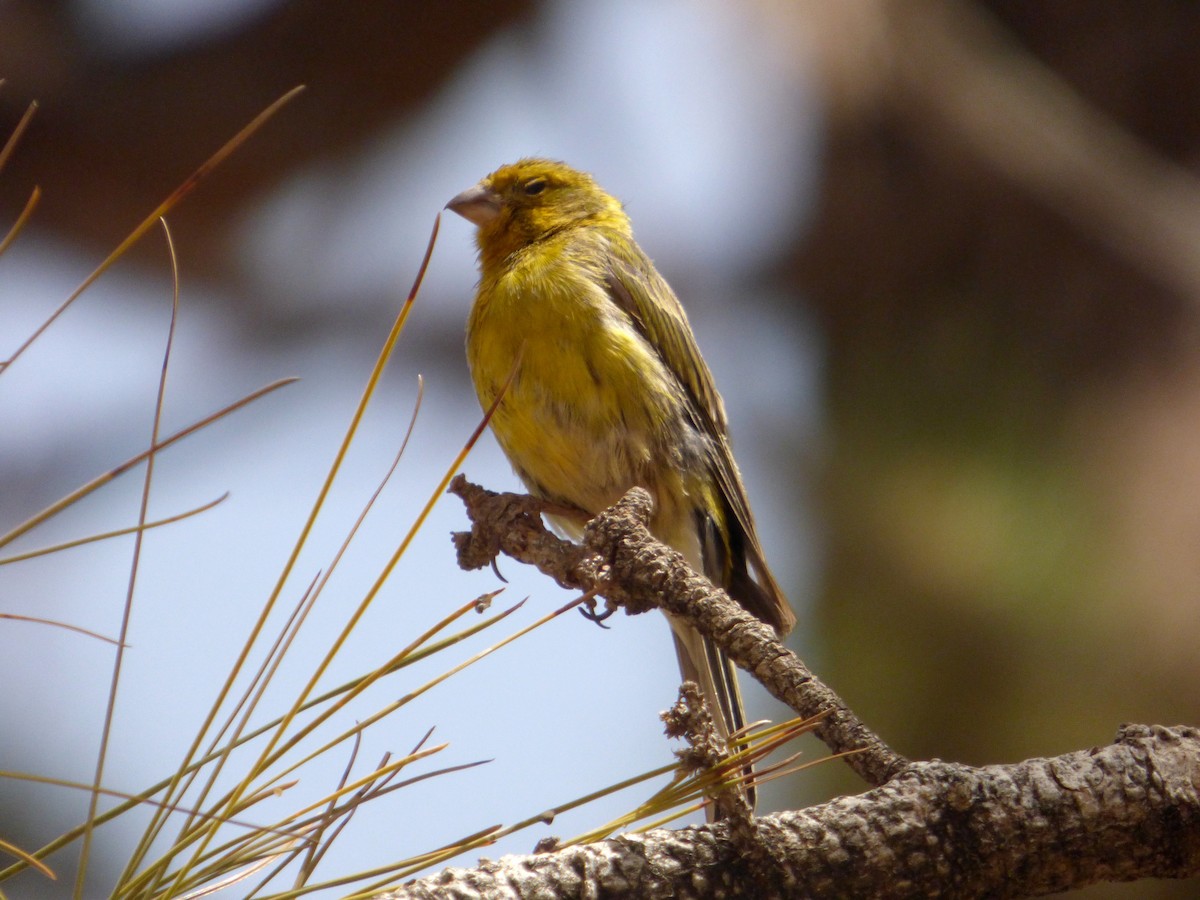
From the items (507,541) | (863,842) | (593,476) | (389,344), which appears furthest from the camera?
(593,476)

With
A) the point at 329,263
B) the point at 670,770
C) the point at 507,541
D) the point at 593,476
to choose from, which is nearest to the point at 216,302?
the point at 329,263

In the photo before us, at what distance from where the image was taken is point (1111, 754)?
1759mm

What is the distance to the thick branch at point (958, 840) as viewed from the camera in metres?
1.69

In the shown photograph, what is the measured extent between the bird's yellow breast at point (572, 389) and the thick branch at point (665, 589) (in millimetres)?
614

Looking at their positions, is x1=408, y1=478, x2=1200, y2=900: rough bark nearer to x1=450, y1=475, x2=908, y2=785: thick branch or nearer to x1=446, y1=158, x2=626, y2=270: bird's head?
x1=450, y1=475, x2=908, y2=785: thick branch

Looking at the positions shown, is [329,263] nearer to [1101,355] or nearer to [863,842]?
[1101,355]

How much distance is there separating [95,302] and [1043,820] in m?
4.53

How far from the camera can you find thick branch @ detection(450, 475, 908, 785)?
5.78 feet

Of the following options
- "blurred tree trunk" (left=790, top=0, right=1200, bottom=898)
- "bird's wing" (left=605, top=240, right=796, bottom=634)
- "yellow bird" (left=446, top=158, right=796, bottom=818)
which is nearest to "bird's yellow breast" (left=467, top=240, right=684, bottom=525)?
"yellow bird" (left=446, top=158, right=796, bottom=818)

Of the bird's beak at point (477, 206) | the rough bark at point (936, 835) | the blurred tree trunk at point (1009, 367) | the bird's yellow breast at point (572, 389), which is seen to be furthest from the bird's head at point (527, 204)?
the rough bark at point (936, 835)

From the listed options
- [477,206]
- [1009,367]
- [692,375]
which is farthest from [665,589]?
[1009,367]

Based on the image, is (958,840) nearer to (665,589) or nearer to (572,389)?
(665,589)

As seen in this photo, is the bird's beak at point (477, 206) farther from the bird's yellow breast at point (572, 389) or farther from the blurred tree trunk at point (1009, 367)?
the blurred tree trunk at point (1009, 367)

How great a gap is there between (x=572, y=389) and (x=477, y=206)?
42.8 inches
